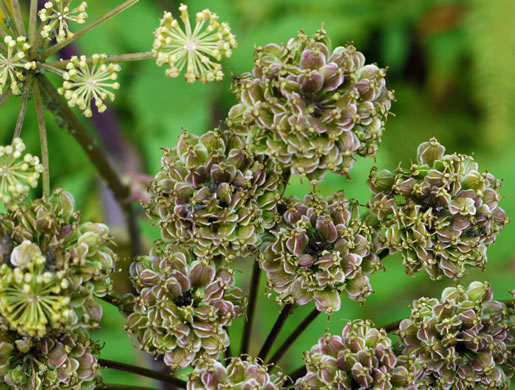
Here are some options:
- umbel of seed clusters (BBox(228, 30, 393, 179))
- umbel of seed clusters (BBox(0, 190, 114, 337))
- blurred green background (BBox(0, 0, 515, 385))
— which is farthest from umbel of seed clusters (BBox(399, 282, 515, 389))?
blurred green background (BBox(0, 0, 515, 385))

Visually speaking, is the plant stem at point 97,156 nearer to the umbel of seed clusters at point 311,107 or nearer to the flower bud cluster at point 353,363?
the umbel of seed clusters at point 311,107

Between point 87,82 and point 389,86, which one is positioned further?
point 389,86

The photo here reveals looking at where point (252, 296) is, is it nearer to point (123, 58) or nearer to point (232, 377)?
point (232, 377)

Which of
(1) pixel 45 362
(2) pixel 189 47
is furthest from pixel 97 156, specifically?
(1) pixel 45 362

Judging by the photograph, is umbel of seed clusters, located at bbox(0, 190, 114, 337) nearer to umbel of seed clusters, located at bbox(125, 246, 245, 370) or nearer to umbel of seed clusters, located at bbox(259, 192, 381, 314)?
umbel of seed clusters, located at bbox(125, 246, 245, 370)

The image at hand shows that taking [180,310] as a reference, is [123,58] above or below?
above

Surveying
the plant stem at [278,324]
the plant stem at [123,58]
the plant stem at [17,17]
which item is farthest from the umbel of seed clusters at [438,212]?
the plant stem at [17,17]
